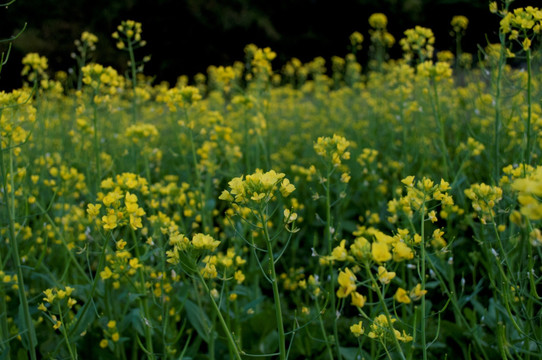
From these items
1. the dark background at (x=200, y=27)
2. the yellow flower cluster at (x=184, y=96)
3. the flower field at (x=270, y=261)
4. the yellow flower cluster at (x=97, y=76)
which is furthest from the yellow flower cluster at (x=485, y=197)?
the dark background at (x=200, y=27)

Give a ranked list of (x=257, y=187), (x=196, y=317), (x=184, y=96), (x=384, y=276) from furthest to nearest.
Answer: (x=184, y=96) → (x=196, y=317) → (x=257, y=187) → (x=384, y=276)

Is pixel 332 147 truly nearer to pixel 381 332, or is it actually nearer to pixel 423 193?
pixel 423 193

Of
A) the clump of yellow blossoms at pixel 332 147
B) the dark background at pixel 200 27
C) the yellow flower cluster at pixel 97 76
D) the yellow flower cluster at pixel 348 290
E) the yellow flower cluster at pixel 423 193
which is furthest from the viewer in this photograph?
the dark background at pixel 200 27

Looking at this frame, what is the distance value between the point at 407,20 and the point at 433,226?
42.7 ft

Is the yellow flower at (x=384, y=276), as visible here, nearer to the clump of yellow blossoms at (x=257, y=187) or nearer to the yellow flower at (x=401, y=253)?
the yellow flower at (x=401, y=253)

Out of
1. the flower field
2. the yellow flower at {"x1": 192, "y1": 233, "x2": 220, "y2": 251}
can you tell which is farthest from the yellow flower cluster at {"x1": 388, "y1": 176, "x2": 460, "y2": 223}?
the yellow flower at {"x1": 192, "y1": 233, "x2": 220, "y2": 251}

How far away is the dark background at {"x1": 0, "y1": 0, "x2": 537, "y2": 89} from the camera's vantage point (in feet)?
53.2

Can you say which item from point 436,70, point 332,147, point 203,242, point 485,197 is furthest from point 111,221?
point 436,70

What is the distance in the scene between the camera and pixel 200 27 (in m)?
17.4

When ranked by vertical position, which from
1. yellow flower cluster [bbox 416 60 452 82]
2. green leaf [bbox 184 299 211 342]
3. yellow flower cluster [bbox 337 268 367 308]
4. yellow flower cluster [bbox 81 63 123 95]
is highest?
yellow flower cluster [bbox 81 63 123 95]

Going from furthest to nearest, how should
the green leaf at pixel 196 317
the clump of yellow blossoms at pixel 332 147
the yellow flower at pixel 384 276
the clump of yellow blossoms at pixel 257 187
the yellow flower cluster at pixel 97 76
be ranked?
the yellow flower cluster at pixel 97 76 < the green leaf at pixel 196 317 < the clump of yellow blossoms at pixel 332 147 < the clump of yellow blossoms at pixel 257 187 < the yellow flower at pixel 384 276

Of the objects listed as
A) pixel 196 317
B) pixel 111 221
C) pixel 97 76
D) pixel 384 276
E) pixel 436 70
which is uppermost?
pixel 97 76

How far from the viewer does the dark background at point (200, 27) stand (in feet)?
53.2

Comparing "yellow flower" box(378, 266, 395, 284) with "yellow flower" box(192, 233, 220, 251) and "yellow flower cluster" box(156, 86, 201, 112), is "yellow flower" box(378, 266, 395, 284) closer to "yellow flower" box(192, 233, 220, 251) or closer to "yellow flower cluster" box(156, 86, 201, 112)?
"yellow flower" box(192, 233, 220, 251)
